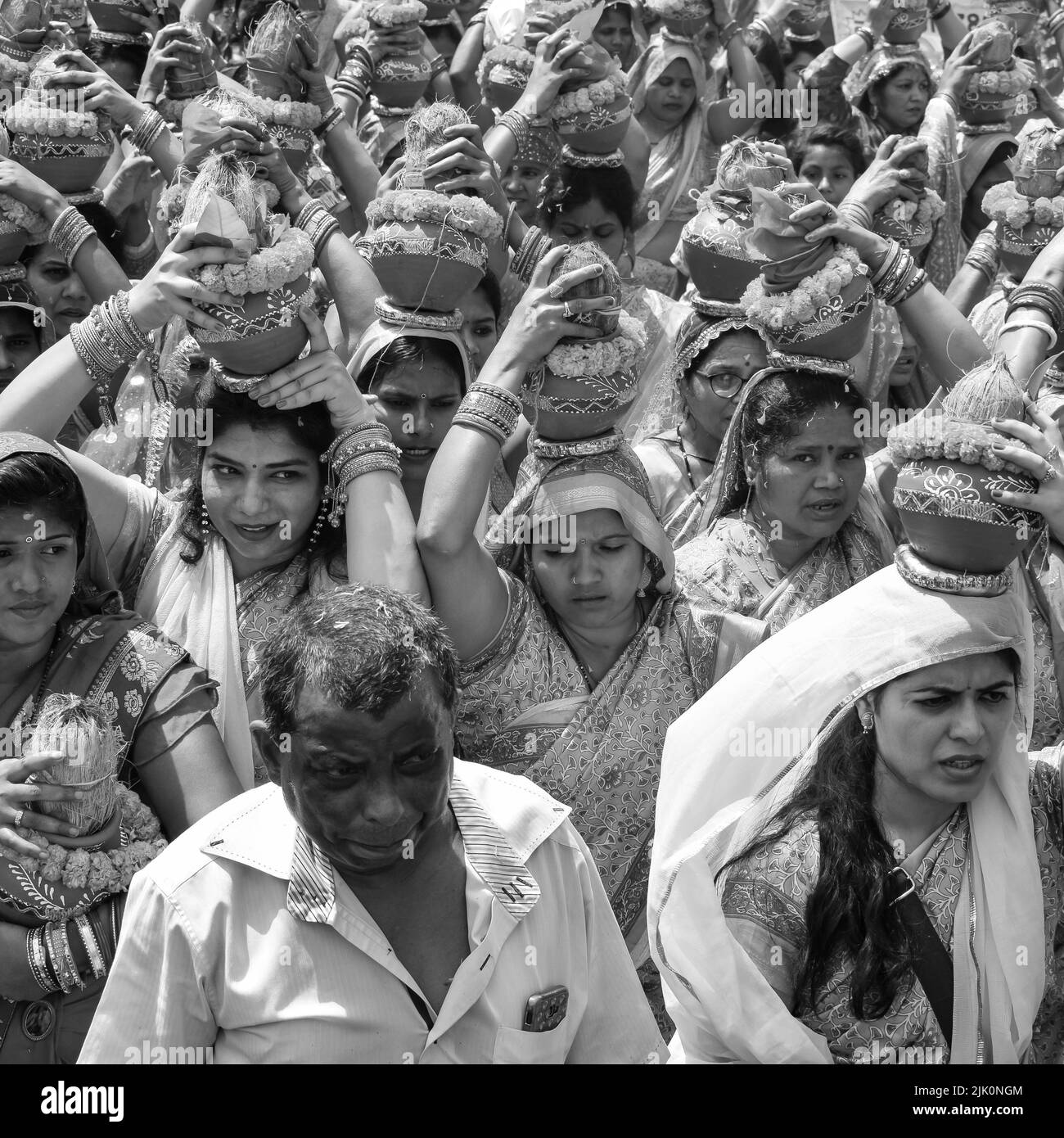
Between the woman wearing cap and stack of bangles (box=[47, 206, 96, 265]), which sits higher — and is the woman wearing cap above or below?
below

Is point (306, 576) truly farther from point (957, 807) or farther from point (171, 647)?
point (957, 807)

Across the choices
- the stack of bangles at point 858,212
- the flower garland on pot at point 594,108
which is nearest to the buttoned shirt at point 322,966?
the stack of bangles at point 858,212

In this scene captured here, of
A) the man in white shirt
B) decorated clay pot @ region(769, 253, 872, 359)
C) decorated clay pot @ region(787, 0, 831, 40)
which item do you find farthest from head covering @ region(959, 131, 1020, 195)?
the man in white shirt

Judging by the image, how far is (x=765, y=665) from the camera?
327cm

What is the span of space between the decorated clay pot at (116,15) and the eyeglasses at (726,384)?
3447 mm

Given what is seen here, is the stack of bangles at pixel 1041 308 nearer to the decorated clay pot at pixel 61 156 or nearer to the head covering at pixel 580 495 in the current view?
the head covering at pixel 580 495

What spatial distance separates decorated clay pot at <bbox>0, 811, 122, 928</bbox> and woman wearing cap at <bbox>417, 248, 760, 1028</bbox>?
1.17 m

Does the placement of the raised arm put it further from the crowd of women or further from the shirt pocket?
the shirt pocket

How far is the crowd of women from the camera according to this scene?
3.13 meters

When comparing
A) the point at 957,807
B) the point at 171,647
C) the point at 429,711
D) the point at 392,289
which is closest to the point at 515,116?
the point at 392,289

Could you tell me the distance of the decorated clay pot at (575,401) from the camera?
13.7 ft

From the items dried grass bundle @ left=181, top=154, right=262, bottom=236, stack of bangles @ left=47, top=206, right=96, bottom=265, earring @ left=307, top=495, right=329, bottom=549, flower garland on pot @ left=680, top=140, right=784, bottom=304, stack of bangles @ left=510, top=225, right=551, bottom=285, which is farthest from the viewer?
stack of bangles @ left=510, top=225, right=551, bottom=285

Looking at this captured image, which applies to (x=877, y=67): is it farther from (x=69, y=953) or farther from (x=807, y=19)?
(x=69, y=953)

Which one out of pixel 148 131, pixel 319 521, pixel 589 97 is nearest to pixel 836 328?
pixel 319 521
